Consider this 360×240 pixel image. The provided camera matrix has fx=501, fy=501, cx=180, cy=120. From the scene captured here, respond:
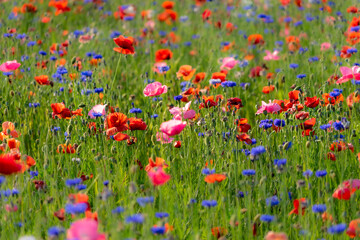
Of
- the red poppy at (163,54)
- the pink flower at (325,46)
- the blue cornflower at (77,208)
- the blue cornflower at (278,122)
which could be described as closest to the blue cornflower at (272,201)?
the blue cornflower at (278,122)

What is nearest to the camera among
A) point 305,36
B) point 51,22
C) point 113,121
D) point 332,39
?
point 113,121

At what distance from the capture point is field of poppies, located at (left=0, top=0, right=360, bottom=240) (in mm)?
1848

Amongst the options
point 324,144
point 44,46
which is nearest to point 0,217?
point 324,144

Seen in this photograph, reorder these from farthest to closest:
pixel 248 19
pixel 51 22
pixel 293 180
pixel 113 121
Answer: pixel 248 19
pixel 51 22
pixel 113 121
pixel 293 180

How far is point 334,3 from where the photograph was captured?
546 cm

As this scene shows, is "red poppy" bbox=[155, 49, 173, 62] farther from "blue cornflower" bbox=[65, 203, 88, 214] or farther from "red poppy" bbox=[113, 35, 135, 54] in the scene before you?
"blue cornflower" bbox=[65, 203, 88, 214]

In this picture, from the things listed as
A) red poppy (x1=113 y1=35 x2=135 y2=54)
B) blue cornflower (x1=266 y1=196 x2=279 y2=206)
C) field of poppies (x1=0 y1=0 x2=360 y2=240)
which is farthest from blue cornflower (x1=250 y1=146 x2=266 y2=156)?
Result: red poppy (x1=113 y1=35 x2=135 y2=54)

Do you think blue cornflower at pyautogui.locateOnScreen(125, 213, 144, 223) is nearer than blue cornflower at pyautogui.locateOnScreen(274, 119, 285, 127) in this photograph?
Yes

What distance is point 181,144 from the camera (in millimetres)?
2506

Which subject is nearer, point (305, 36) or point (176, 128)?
point (176, 128)

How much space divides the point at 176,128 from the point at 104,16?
388 cm

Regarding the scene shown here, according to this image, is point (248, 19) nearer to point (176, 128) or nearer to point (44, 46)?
point (44, 46)

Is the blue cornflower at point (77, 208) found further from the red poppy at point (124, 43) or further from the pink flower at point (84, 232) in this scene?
the red poppy at point (124, 43)

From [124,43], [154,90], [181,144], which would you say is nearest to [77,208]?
[181,144]
